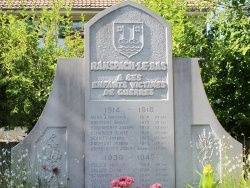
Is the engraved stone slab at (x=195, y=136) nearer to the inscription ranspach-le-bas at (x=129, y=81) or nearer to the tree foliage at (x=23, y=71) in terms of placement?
the inscription ranspach-le-bas at (x=129, y=81)

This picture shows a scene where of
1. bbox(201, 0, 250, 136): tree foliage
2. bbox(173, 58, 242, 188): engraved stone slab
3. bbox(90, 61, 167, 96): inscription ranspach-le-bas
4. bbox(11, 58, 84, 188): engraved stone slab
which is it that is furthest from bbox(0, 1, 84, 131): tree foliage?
bbox(173, 58, 242, 188): engraved stone slab

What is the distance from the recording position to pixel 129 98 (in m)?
7.93

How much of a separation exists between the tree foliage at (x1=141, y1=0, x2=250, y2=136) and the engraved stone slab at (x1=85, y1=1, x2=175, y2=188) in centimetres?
202

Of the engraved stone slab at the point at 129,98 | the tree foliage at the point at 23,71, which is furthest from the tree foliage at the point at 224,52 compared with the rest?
the tree foliage at the point at 23,71

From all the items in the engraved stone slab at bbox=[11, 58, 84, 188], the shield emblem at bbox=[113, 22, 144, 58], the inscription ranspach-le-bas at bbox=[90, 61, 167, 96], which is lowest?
the engraved stone slab at bbox=[11, 58, 84, 188]

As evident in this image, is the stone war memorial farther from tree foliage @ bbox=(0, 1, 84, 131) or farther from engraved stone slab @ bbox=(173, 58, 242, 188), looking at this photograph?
tree foliage @ bbox=(0, 1, 84, 131)

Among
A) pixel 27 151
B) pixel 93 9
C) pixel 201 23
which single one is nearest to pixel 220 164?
pixel 27 151

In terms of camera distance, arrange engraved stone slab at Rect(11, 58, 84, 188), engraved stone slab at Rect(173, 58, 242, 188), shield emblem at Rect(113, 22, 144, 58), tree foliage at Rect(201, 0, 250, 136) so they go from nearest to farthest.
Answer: engraved stone slab at Rect(11, 58, 84, 188)
engraved stone slab at Rect(173, 58, 242, 188)
shield emblem at Rect(113, 22, 144, 58)
tree foliage at Rect(201, 0, 250, 136)

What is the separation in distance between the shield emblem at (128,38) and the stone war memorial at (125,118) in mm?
16

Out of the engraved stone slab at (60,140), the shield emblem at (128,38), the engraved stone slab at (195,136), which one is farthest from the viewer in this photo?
the shield emblem at (128,38)

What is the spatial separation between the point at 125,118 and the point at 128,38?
4.30 feet

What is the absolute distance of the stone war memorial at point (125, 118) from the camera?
304 inches

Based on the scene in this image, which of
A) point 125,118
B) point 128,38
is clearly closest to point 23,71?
point 128,38

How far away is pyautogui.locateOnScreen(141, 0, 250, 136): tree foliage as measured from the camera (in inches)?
382
